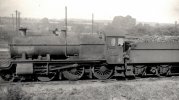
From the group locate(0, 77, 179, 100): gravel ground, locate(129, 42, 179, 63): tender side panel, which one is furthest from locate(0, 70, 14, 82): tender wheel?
locate(129, 42, 179, 63): tender side panel

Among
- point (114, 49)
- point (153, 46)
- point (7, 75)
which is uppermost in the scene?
point (153, 46)

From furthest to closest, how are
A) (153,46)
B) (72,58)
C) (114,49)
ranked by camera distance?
(153,46) → (114,49) → (72,58)

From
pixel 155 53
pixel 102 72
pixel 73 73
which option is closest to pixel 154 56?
pixel 155 53

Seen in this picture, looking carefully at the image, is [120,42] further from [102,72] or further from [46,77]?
[46,77]

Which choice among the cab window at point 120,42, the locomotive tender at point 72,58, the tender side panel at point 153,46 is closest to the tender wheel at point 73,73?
the locomotive tender at point 72,58

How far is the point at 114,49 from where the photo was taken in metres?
14.2

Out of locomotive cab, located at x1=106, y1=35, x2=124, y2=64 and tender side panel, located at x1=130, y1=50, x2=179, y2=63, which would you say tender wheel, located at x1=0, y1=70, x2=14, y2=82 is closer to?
locomotive cab, located at x1=106, y1=35, x2=124, y2=64

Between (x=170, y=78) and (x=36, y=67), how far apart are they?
27.9 feet

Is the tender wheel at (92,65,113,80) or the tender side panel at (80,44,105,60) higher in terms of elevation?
the tender side panel at (80,44,105,60)

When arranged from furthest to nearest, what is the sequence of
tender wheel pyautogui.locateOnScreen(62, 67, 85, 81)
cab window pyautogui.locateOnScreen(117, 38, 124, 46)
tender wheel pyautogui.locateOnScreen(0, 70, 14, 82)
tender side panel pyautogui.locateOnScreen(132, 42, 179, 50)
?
tender side panel pyautogui.locateOnScreen(132, 42, 179, 50), cab window pyautogui.locateOnScreen(117, 38, 124, 46), tender wheel pyautogui.locateOnScreen(62, 67, 85, 81), tender wheel pyautogui.locateOnScreen(0, 70, 14, 82)

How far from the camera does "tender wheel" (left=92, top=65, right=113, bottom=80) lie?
46.5ft

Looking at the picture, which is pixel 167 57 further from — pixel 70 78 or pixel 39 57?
pixel 39 57

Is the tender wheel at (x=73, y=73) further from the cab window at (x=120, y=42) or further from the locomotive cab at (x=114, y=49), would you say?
the cab window at (x=120, y=42)

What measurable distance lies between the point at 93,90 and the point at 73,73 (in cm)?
237
